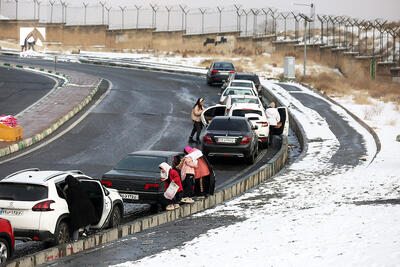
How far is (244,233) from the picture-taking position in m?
14.5

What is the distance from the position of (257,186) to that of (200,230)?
5629mm

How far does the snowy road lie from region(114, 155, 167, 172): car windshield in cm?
159

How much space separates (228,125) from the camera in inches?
958

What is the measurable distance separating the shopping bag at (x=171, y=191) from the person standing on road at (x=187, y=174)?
0.67 metres

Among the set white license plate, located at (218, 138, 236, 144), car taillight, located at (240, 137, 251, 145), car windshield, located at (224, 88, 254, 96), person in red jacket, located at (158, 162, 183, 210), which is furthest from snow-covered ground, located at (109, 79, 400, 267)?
car windshield, located at (224, 88, 254, 96)

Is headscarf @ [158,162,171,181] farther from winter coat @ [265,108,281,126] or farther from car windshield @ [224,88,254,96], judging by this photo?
car windshield @ [224,88,254,96]

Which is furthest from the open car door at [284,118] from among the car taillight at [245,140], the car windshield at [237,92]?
the car windshield at [237,92]

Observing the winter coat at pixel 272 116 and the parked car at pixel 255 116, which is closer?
the parked car at pixel 255 116

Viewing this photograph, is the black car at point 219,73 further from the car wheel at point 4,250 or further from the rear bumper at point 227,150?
the car wheel at point 4,250

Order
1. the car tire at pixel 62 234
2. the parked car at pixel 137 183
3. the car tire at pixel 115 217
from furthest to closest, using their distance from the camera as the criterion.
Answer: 1. the parked car at pixel 137 183
2. the car tire at pixel 115 217
3. the car tire at pixel 62 234

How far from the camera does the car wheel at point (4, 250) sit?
39.2ft

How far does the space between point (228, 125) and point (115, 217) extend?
31.9 feet

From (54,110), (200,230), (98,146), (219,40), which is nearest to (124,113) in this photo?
(54,110)

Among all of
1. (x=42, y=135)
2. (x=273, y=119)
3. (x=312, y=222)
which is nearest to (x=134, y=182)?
(x=312, y=222)
